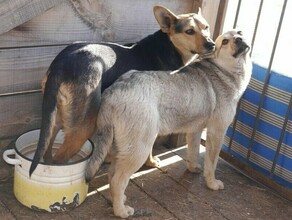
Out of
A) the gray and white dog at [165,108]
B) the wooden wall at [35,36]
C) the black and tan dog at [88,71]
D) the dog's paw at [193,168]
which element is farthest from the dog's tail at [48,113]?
the dog's paw at [193,168]

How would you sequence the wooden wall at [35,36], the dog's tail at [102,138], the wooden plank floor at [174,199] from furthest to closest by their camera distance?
the wooden plank floor at [174,199] → the wooden wall at [35,36] → the dog's tail at [102,138]

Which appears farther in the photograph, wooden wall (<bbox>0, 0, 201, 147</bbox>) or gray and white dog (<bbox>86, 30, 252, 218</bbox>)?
wooden wall (<bbox>0, 0, 201, 147</bbox>)

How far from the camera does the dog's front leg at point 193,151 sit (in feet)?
13.0

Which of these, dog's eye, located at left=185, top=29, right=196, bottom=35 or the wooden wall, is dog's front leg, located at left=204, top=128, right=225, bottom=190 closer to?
dog's eye, located at left=185, top=29, right=196, bottom=35

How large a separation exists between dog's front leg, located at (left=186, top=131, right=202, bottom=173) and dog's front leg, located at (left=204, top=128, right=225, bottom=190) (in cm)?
23

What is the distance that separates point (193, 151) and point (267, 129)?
0.68 m

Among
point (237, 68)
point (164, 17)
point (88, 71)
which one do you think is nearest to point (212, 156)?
point (237, 68)

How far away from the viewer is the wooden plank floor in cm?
330

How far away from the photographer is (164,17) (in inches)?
142

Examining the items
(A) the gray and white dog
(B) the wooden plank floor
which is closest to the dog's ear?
(A) the gray and white dog

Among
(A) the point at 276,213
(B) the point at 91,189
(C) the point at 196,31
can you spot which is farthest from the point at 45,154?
(A) the point at 276,213

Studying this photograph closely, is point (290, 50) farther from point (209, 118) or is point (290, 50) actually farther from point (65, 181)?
point (65, 181)

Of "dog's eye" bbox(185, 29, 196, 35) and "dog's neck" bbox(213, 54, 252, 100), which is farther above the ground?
"dog's eye" bbox(185, 29, 196, 35)

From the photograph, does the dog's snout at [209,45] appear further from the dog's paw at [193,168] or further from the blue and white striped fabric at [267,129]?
the dog's paw at [193,168]
